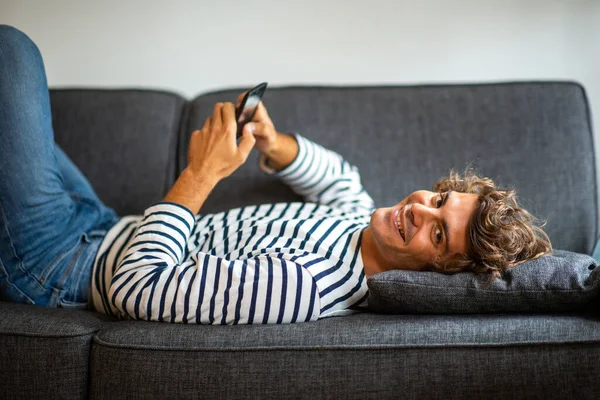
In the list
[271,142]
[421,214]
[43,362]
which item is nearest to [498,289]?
[421,214]

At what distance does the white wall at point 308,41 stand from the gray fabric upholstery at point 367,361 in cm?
132

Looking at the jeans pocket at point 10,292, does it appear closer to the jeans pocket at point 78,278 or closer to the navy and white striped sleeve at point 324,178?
the jeans pocket at point 78,278

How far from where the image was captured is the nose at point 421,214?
51.3 inches

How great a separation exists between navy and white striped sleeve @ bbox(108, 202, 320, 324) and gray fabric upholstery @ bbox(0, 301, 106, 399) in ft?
0.43

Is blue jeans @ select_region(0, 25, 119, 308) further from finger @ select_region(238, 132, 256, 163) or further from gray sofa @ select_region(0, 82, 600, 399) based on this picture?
finger @ select_region(238, 132, 256, 163)

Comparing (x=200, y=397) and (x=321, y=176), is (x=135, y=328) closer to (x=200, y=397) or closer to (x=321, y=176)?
(x=200, y=397)

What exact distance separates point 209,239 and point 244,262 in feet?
0.93

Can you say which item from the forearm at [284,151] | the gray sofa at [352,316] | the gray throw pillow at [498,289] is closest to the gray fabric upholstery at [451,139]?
the gray sofa at [352,316]

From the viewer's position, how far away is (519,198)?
172 centimetres

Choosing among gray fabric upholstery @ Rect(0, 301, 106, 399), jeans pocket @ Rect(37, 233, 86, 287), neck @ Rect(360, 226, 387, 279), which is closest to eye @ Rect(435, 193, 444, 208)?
neck @ Rect(360, 226, 387, 279)

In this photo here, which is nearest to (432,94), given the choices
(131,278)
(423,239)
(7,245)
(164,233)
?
(423,239)

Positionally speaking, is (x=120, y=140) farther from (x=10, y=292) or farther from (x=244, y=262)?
(x=244, y=262)

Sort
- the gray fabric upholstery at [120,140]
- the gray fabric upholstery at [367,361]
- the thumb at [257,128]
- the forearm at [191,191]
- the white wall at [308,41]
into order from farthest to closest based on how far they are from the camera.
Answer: the white wall at [308,41]
the gray fabric upholstery at [120,140]
the thumb at [257,128]
the forearm at [191,191]
the gray fabric upholstery at [367,361]

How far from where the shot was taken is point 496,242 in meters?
1.25
